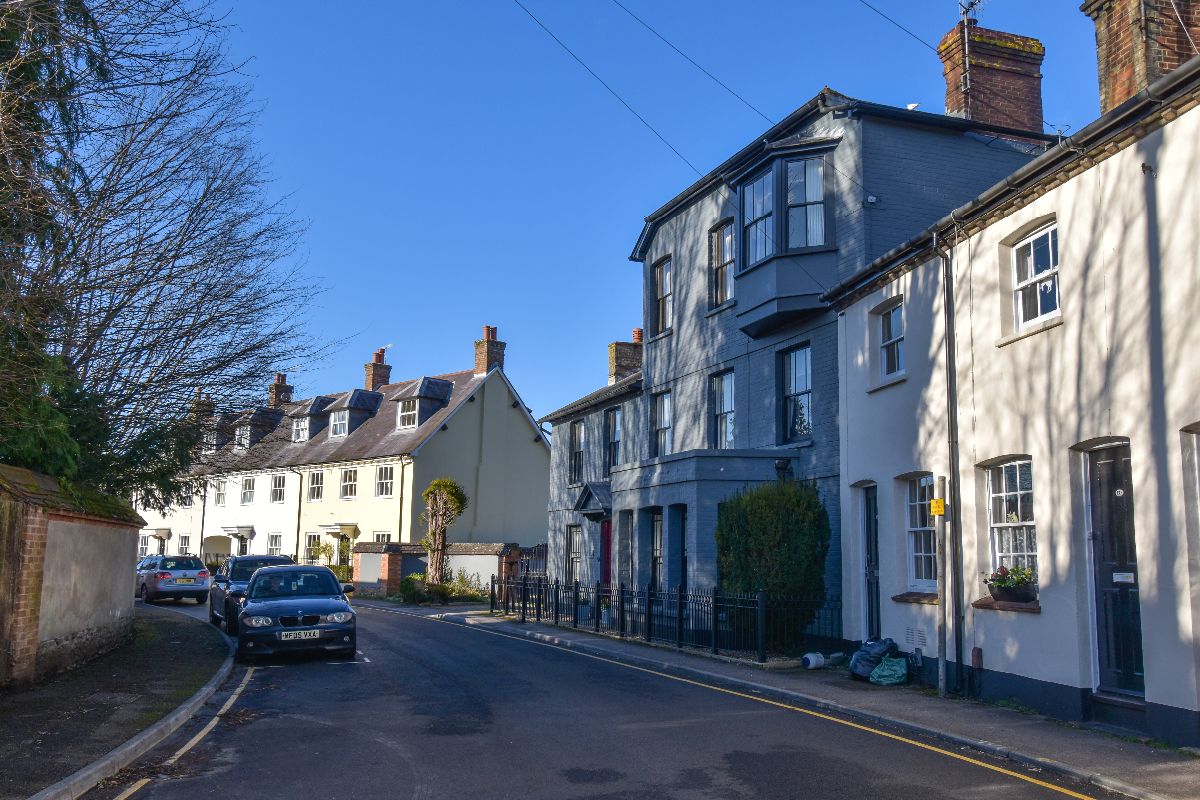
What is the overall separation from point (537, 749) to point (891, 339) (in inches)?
367

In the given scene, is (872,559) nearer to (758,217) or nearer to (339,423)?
(758,217)

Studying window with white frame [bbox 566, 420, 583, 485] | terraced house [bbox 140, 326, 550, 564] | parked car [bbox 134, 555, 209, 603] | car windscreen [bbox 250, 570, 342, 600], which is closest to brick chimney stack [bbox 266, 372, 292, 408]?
car windscreen [bbox 250, 570, 342, 600]

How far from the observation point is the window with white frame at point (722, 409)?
2212cm

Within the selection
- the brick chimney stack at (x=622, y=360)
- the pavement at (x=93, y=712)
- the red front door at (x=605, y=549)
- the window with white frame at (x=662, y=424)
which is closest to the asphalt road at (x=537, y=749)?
the pavement at (x=93, y=712)

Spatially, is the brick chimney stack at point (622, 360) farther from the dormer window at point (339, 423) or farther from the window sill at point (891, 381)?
the dormer window at point (339, 423)

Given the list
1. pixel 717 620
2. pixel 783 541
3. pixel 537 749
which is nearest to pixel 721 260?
pixel 783 541

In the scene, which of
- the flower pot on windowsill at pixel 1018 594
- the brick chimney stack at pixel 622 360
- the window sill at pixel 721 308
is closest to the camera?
the flower pot on windowsill at pixel 1018 594

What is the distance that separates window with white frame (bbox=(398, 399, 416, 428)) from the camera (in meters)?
44.9

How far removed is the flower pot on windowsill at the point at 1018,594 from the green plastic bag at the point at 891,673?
7.36 ft

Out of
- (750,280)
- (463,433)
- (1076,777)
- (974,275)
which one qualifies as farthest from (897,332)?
(463,433)

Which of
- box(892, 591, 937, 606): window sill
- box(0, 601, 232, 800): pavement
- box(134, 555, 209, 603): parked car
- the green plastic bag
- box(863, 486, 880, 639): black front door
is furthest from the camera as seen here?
box(134, 555, 209, 603): parked car

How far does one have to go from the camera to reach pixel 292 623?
53.0 feet

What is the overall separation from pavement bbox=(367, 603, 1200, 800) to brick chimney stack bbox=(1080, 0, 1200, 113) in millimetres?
7509

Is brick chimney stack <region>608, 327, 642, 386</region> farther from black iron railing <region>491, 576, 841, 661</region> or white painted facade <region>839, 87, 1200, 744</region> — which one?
white painted facade <region>839, 87, 1200, 744</region>
